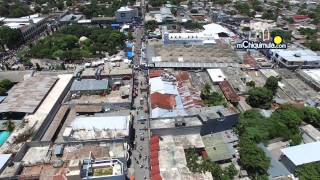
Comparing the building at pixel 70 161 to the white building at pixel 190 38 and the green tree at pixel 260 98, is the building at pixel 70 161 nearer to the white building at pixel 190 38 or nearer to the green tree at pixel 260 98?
the green tree at pixel 260 98

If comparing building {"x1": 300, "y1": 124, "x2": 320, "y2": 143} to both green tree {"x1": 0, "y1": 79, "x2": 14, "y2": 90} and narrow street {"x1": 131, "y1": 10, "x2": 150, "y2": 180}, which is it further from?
green tree {"x1": 0, "y1": 79, "x2": 14, "y2": 90}

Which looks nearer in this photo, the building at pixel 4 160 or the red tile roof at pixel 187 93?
the building at pixel 4 160

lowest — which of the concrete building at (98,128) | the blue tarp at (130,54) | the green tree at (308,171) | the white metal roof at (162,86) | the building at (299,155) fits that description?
the green tree at (308,171)

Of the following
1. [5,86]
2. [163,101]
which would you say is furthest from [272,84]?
[5,86]

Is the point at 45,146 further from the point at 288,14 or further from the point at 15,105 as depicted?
the point at 288,14

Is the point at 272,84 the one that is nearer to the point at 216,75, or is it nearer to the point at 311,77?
the point at 311,77

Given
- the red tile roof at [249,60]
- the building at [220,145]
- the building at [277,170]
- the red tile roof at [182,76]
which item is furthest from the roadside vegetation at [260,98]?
the red tile roof at [249,60]

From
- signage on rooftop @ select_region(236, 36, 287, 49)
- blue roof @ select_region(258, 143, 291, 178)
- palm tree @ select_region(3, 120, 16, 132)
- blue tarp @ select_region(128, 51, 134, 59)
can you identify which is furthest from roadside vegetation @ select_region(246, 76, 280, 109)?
palm tree @ select_region(3, 120, 16, 132)
